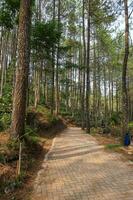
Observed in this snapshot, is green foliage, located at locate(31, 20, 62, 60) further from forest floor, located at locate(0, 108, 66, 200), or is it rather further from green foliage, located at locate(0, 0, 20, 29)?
forest floor, located at locate(0, 108, 66, 200)

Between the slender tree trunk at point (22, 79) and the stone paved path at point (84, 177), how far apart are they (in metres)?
1.69

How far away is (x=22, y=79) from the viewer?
10781mm

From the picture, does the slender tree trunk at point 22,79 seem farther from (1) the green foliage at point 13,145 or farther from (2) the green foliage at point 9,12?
(2) the green foliage at point 9,12

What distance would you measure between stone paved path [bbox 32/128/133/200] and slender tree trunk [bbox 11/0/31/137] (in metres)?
1.69

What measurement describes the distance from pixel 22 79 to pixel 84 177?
14.2 feet

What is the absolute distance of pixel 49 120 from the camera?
859 inches

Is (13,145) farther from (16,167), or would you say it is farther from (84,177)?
(84,177)

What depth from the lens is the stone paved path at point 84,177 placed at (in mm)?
6793

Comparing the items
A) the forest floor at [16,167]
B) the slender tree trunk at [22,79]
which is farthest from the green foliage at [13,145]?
the slender tree trunk at [22,79]

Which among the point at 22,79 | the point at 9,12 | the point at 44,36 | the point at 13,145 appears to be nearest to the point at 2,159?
the point at 13,145

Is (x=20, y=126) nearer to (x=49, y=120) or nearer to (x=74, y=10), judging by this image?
(x=49, y=120)

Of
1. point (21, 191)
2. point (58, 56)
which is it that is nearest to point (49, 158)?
point (21, 191)

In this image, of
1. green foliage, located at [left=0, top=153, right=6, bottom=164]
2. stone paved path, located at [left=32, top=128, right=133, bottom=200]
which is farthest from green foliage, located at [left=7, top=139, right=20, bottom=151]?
stone paved path, located at [left=32, top=128, right=133, bottom=200]

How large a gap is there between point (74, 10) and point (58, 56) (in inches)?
357
